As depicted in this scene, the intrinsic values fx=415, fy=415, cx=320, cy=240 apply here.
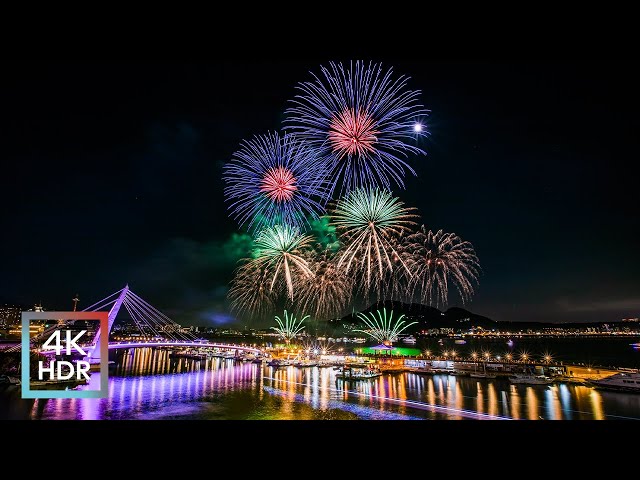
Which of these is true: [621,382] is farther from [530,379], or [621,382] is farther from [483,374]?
[483,374]

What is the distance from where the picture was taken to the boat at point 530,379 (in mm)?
19297

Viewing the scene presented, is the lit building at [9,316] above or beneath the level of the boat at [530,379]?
above

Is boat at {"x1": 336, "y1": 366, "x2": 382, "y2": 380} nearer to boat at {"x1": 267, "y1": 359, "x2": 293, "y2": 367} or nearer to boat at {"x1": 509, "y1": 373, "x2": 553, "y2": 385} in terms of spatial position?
boat at {"x1": 509, "y1": 373, "x2": 553, "y2": 385}

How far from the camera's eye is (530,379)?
1950 cm

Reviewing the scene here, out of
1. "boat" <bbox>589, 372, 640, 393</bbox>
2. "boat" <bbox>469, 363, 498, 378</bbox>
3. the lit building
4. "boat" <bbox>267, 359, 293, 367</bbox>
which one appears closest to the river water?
"boat" <bbox>589, 372, 640, 393</bbox>

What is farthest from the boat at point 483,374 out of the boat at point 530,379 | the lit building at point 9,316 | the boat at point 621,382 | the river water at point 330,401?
the lit building at point 9,316

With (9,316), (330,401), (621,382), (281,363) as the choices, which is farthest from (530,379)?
(9,316)

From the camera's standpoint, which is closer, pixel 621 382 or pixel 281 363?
pixel 621 382

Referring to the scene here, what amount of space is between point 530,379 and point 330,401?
10021 mm

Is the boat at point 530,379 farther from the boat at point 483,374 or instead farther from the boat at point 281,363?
the boat at point 281,363

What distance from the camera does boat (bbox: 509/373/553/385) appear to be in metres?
19.3

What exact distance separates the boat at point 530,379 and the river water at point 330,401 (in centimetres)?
44
